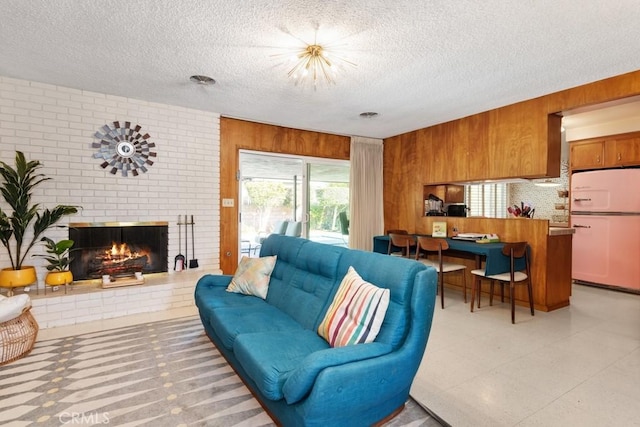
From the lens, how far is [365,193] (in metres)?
5.63

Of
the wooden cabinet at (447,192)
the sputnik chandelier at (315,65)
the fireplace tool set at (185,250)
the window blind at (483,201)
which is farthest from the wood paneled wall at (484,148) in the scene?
the fireplace tool set at (185,250)

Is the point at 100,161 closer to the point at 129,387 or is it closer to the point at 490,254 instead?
the point at 129,387

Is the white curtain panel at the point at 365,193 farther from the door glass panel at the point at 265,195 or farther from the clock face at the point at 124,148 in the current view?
the clock face at the point at 124,148

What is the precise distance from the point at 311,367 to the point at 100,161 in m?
3.61

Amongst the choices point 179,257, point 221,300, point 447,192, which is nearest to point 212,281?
point 221,300

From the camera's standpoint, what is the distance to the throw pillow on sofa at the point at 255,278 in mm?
2857

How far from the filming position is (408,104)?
3.92 m

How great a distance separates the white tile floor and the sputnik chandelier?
2.57 meters

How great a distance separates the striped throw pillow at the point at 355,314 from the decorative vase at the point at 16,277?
10.1 ft

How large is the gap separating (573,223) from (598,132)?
144 cm

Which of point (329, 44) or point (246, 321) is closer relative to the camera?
point (246, 321)

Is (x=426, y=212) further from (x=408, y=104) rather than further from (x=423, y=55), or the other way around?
(x=423, y=55)

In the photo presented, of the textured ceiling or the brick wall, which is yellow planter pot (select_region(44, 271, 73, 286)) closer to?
the brick wall

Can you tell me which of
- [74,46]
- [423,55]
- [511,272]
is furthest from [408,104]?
[74,46]
